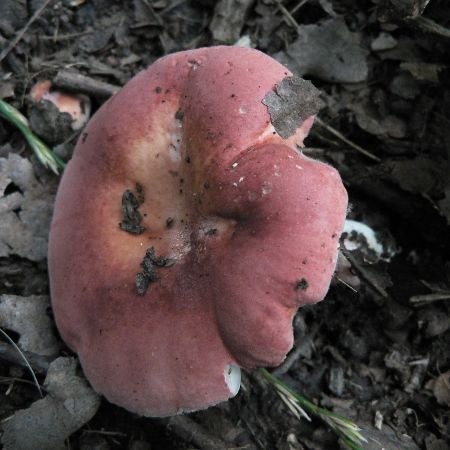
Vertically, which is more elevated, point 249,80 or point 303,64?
point 249,80

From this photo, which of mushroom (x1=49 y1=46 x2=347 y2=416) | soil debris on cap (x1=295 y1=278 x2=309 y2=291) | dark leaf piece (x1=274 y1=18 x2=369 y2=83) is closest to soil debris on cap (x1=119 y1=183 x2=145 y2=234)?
mushroom (x1=49 y1=46 x2=347 y2=416)

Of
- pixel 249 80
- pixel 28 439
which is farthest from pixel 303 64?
pixel 28 439

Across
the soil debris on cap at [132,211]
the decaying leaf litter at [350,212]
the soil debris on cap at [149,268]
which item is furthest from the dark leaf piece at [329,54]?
the soil debris on cap at [149,268]

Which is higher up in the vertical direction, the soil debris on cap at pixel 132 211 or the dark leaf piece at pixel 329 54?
the dark leaf piece at pixel 329 54

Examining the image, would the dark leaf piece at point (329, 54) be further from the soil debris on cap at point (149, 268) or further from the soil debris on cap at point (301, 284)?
the soil debris on cap at point (301, 284)

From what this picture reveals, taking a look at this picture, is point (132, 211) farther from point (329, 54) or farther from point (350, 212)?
point (329, 54)

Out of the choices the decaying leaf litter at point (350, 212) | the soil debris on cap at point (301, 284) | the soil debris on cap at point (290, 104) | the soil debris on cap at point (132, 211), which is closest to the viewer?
the soil debris on cap at point (301, 284)

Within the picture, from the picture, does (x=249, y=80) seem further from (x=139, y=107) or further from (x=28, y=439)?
(x=28, y=439)

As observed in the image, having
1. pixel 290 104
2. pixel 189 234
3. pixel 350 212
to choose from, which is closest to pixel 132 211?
pixel 189 234
